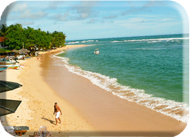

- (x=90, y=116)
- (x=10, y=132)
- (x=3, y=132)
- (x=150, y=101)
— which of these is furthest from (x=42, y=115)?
(x=150, y=101)

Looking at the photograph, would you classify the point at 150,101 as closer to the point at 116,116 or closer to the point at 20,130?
the point at 116,116

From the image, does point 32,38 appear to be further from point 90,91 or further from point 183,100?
point 183,100

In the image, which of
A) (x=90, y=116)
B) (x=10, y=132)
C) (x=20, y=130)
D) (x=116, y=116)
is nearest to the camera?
(x=10, y=132)

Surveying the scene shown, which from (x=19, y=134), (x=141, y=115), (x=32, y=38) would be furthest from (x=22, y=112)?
(x=32, y=38)

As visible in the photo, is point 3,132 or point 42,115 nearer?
point 3,132

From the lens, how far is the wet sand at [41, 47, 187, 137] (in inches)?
324

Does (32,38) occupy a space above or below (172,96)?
above

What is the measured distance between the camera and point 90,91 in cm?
1453

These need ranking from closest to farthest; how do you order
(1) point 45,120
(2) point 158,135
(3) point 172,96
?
(2) point 158,135 < (1) point 45,120 < (3) point 172,96

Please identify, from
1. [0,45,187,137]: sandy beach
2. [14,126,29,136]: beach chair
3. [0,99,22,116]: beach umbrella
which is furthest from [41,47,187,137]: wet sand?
[0,99,22,116]: beach umbrella

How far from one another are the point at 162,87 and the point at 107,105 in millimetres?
6420

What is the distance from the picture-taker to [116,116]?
9.83 m

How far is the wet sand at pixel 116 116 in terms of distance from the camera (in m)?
8.24

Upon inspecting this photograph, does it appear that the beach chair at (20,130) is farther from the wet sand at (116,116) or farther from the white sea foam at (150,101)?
the white sea foam at (150,101)
